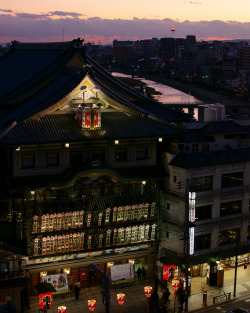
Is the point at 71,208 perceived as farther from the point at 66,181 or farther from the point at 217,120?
the point at 217,120

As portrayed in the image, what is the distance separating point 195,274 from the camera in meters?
34.6

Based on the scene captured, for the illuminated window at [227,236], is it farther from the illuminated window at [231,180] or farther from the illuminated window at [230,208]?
the illuminated window at [231,180]

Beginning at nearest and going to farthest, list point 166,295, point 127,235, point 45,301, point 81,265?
1. point 45,301
2. point 166,295
3. point 81,265
4. point 127,235

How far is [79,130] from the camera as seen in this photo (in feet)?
103

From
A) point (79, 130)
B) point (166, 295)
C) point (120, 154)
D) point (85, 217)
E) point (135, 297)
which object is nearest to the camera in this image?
point (166, 295)

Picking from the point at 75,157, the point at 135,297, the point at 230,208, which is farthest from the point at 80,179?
the point at 230,208

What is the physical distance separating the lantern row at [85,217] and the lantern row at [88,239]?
1.96 feet

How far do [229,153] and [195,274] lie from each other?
342 inches

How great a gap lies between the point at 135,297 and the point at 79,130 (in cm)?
1128

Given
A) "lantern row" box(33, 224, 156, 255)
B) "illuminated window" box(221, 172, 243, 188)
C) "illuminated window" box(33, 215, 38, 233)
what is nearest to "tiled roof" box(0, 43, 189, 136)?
"illuminated window" box(33, 215, 38, 233)

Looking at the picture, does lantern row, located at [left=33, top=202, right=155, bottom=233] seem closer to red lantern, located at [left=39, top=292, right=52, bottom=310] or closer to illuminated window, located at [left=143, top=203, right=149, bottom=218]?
illuminated window, located at [left=143, top=203, right=149, bottom=218]

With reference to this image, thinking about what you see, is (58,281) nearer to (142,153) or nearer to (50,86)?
(142,153)

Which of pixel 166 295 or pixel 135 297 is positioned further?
pixel 135 297

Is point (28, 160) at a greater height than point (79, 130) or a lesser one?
lesser
